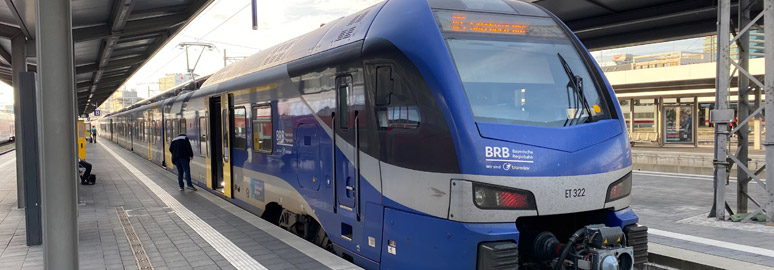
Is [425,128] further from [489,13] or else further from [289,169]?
[289,169]

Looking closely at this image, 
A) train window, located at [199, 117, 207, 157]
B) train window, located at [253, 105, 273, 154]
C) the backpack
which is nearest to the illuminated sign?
train window, located at [253, 105, 273, 154]

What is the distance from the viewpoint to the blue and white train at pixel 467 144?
4.39 metres

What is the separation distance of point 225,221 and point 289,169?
2.03 m

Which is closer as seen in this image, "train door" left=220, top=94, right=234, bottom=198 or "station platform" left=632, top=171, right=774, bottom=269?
"station platform" left=632, top=171, right=774, bottom=269

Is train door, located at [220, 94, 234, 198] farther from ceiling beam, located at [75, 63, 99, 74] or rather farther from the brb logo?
ceiling beam, located at [75, 63, 99, 74]

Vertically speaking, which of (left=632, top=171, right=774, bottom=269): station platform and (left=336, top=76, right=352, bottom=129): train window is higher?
(left=336, top=76, right=352, bottom=129): train window

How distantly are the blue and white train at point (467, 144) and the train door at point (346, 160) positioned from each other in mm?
20

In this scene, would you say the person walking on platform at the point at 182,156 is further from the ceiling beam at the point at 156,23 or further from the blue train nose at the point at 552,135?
the blue train nose at the point at 552,135

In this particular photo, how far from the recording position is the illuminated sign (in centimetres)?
498

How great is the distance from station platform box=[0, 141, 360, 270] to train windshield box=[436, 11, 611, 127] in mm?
2164

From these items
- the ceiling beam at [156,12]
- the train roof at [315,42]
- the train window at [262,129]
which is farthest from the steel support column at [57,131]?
the ceiling beam at [156,12]

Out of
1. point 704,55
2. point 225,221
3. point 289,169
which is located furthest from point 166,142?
point 704,55

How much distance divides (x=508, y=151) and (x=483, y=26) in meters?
1.33

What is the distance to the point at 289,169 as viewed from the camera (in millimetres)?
7227
